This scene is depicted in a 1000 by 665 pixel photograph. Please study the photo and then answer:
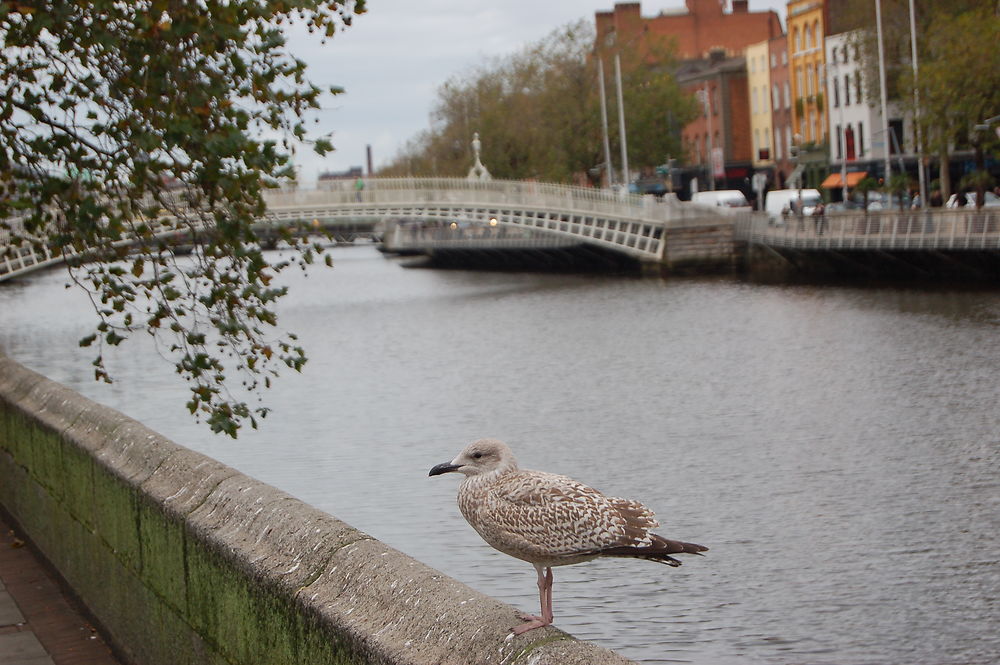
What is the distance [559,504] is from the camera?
13.2 ft

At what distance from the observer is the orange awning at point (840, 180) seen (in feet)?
220

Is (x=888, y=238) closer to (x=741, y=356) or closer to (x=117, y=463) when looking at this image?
(x=741, y=356)

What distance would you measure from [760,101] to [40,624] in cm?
7922

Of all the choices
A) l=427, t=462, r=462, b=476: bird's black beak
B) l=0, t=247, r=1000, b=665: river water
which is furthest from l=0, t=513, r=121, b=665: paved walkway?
l=0, t=247, r=1000, b=665: river water

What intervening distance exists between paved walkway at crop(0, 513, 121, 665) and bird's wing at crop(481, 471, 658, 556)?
7.33ft

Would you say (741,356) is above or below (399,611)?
below

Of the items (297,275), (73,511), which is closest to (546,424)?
(73,511)

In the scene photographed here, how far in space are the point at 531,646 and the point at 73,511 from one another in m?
3.71

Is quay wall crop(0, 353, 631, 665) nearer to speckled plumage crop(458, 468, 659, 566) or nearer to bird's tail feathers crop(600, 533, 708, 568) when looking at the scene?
speckled plumage crop(458, 468, 659, 566)

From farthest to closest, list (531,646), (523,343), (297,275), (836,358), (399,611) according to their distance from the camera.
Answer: (297,275)
(523,343)
(836,358)
(399,611)
(531,646)

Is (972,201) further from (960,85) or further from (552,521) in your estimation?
(552,521)

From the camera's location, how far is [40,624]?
6098 mm

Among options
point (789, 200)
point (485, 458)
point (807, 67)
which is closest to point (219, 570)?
point (485, 458)

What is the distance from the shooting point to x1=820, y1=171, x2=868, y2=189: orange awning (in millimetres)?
67125
